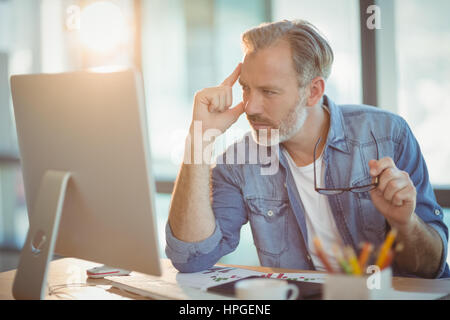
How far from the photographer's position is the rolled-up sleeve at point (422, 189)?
55.3 inches

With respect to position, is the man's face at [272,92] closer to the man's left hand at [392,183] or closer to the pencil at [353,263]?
the man's left hand at [392,183]

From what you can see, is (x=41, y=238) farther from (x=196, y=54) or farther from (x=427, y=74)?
(x=196, y=54)

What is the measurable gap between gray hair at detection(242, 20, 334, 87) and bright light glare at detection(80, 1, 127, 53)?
84.9 inches

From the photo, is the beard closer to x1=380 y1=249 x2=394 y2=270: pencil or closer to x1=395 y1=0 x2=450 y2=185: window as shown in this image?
x1=380 y1=249 x2=394 y2=270: pencil

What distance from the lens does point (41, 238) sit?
1124 millimetres

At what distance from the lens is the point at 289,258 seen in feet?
5.23

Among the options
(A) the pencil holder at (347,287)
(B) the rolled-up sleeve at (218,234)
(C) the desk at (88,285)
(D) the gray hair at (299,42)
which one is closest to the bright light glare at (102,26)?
(D) the gray hair at (299,42)

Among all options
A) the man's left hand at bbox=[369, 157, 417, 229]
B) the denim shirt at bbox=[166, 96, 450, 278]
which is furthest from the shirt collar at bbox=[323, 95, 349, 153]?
the man's left hand at bbox=[369, 157, 417, 229]

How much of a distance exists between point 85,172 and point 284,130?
0.77m

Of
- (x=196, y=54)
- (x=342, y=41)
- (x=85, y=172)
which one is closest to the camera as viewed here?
(x=85, y=172)

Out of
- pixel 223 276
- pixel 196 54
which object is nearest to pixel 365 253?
pixel 223 276

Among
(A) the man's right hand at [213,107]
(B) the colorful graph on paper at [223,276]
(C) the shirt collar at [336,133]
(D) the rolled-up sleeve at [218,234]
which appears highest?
(A) the man's right hand at [213,107]

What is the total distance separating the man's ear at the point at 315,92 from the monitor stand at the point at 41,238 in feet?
3.03

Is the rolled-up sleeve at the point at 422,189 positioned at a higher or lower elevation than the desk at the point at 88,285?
higher
